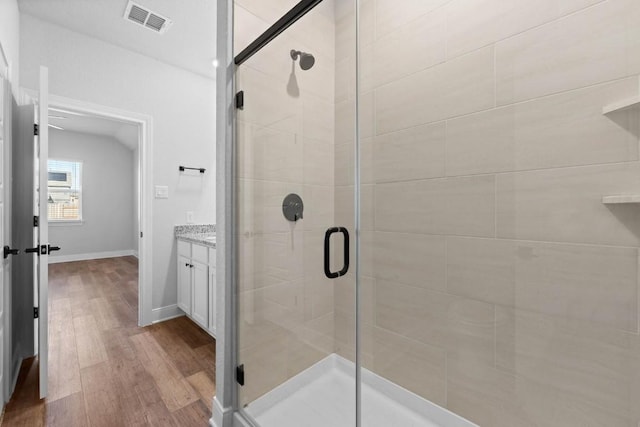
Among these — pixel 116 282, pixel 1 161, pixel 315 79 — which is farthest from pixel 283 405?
pixel 116 282

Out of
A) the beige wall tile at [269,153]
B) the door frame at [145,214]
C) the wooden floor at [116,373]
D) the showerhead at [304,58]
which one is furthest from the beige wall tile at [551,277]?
the door frame at [145,214]

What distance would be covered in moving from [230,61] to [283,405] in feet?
5.56

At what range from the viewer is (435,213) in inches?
56.7

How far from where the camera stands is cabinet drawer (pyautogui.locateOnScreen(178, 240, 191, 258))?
282cm

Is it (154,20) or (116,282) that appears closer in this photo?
(154,20)

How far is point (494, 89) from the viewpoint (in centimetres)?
127

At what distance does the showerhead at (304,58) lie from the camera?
1376 mm

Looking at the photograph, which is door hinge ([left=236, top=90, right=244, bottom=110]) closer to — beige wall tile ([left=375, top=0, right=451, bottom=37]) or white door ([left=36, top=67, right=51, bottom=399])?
beige wall tile ([left=375, top=0, right=451, bottom=37])

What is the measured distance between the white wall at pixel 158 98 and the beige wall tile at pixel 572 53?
2915 millimetres

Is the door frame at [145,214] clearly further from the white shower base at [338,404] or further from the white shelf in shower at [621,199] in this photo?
the white shelf in shower at [621,199]

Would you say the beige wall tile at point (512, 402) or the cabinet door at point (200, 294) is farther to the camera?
the cabinet door at point (200, 294)

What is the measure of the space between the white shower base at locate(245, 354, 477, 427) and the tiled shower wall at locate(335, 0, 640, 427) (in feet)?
0.23

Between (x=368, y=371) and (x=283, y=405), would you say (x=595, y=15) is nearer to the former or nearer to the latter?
(x=368, y=371)

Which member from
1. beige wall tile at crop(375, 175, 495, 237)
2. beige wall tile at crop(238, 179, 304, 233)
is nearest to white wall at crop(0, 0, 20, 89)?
beige wall tile at crop(238, 179, 304, 233)
